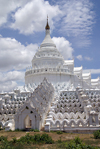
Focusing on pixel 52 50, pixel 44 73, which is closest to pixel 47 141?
pixel 44 73

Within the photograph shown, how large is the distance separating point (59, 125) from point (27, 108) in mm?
3782

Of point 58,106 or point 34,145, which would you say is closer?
point 34,145

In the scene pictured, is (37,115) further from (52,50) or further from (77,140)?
(52,50)

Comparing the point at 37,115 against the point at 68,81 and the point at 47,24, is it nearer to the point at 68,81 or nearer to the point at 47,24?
the point at 68,81

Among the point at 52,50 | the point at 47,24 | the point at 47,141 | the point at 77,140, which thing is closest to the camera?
the point at 77,140

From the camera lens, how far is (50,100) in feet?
90.1

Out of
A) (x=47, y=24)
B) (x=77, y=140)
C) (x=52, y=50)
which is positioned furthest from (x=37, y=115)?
(x=47, y=24)

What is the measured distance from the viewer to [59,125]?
16.9 meters

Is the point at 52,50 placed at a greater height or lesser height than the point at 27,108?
greater

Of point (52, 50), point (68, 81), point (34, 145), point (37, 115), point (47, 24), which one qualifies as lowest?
point (34, 145)

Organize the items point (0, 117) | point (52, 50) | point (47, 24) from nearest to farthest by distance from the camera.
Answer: point (0, 117)
point (52, 50)
point (47, 24)

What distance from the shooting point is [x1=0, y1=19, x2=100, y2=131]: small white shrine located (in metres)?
17.4

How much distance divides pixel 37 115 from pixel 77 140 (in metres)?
7.11

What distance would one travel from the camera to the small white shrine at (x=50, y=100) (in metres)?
17.4
